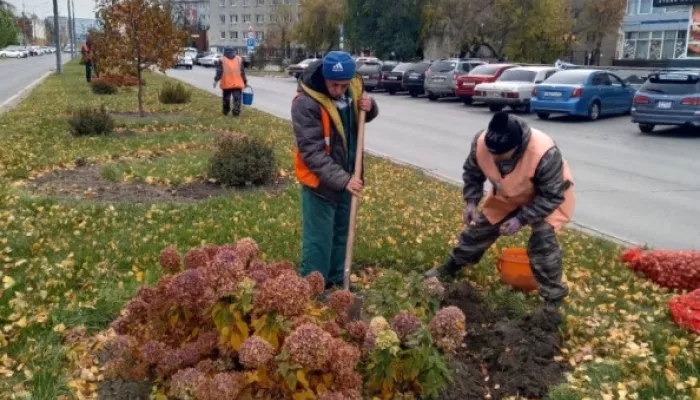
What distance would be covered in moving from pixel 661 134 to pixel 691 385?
614 inches

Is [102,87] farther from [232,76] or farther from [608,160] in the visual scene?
[608,160]

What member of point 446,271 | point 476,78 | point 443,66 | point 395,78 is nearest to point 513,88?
point 476,78

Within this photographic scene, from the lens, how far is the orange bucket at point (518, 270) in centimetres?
546

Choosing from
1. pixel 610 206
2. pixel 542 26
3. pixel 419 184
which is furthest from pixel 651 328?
pixel 542 26

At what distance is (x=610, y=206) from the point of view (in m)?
9.38

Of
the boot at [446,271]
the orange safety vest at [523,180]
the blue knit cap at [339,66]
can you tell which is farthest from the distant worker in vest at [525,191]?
the blue knit cap at [339,66]

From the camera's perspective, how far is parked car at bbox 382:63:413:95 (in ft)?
104

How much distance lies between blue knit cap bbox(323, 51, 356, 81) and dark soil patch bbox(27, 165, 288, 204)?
420 cm

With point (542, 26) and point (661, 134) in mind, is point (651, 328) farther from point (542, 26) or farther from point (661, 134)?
point (542, 26)

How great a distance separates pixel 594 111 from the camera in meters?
21.1

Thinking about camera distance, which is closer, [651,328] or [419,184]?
[651,328]

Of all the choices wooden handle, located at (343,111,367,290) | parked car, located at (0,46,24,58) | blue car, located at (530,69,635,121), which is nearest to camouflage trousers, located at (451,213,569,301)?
wooden handle, located at (343,111,367,290)

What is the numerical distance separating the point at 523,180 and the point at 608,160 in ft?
30.7

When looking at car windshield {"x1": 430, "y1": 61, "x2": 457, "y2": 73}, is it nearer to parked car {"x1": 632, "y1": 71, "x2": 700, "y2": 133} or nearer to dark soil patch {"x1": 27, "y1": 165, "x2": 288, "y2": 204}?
parked car {"x1": 632, "y1": 71, "x2": 700, "y2": 133}
